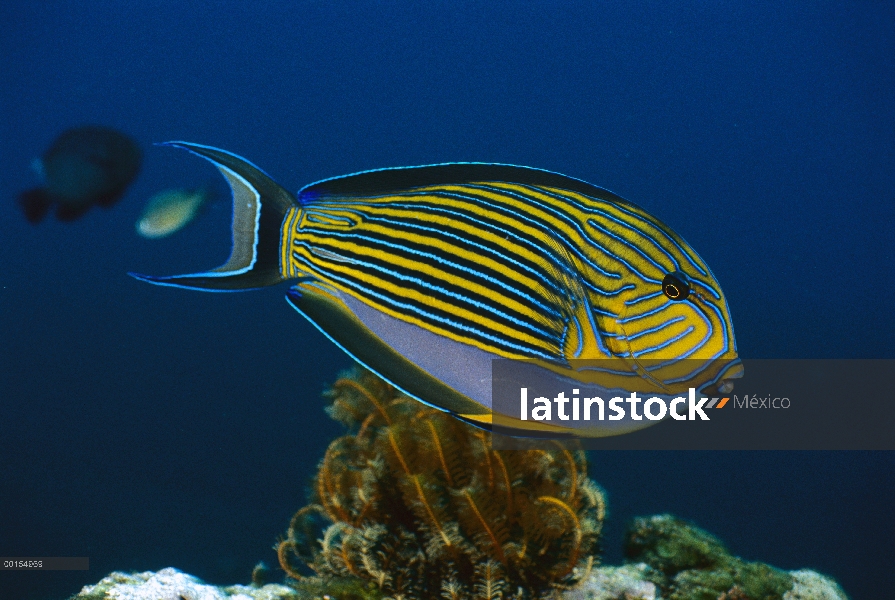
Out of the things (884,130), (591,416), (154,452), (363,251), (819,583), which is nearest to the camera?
(591,416)

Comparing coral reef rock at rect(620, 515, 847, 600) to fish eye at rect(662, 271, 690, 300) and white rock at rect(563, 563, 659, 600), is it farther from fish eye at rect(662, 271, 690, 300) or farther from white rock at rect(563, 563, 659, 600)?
fish eye at rect(662, 271, 690, 300)

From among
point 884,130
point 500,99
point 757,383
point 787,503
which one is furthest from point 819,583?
point 884,130

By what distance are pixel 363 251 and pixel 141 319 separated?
414 inches

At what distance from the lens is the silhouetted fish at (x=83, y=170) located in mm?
5281

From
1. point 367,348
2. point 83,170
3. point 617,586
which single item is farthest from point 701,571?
point 83,170

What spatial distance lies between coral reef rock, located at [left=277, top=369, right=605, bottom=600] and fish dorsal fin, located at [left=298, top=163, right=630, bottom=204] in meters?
1.27

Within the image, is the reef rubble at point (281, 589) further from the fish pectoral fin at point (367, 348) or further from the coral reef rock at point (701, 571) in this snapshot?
the fish pectoral fin at point (367, 348)

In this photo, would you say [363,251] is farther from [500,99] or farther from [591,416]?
[500,99]

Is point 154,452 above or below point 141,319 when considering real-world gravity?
below

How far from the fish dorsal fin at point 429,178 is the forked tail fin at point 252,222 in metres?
0.08

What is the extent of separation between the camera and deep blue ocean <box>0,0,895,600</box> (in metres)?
8.77

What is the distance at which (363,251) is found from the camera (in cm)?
115

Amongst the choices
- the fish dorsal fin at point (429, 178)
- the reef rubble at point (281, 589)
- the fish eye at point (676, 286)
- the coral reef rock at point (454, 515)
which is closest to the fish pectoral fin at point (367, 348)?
the fish dorsal fin at point (429, 178)

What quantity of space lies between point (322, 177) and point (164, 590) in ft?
29.2
